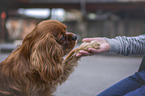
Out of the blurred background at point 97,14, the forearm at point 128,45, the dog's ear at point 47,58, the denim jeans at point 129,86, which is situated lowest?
the blurred background at point 97,14

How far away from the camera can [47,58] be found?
7.50ft

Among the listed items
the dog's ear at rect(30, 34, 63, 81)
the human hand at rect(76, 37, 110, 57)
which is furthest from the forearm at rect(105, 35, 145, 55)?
the dog's ear at rect(30, 34, 63, 81)

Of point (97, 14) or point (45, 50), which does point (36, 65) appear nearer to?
point (45, 50)

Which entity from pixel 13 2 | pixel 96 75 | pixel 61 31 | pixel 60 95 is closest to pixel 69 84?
pixel 60 95

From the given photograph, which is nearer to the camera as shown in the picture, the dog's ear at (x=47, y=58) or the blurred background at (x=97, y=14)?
the dog's ear at (x=47, y=58)

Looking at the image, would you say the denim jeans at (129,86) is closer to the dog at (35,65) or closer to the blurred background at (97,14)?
the dog at (35,65)

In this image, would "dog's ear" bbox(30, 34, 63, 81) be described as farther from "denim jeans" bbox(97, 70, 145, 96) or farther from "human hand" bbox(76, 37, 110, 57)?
"denim jeans" bbox(97, 70, 145, 96)

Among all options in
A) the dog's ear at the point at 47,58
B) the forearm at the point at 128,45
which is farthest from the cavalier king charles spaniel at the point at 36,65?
the forearm at the point at 128,45

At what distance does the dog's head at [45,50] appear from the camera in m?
2.20

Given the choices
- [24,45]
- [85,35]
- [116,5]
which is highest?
[24,45]

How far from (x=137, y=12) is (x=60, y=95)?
16878 mm

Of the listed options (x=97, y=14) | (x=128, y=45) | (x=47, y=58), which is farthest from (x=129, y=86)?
(x=97, y=14)

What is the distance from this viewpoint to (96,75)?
6.68 meters

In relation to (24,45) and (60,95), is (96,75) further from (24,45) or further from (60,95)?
(24,45)
